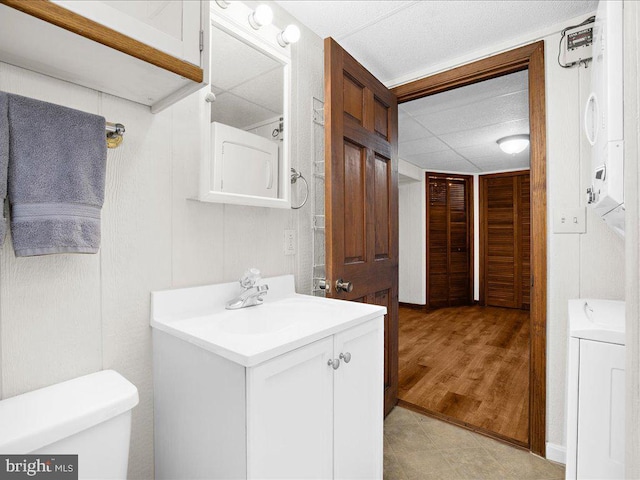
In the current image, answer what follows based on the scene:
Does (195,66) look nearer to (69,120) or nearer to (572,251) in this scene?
(69,120)

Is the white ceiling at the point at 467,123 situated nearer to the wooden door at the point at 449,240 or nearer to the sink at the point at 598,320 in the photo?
the wooden door at the point at 449,240

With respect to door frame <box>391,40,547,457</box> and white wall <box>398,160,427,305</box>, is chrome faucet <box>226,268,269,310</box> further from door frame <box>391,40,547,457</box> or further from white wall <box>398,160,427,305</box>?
white wall <box>398,160,427,305</box>

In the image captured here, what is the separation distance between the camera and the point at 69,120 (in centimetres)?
87

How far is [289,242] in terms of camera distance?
163 cm

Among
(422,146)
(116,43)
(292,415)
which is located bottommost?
(292,415)

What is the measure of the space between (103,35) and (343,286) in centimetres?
120

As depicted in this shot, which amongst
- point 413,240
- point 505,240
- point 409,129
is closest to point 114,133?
point 409,129

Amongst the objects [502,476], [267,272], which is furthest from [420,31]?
[502,476]

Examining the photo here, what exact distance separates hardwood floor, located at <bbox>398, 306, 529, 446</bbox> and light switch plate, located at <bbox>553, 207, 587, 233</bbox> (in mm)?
1169

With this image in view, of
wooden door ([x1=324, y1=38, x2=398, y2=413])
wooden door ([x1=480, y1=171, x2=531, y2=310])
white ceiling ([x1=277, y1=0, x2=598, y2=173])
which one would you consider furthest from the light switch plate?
wooden door ([x1=480, y1=171, x2=531, y2=310])

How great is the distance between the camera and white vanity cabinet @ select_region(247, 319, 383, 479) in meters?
0.84

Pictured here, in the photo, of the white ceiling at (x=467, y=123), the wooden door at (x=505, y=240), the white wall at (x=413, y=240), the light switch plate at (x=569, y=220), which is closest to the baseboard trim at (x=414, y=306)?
→ the white wall at (x=413, y=240)

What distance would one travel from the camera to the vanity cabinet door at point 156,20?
748 millimetres

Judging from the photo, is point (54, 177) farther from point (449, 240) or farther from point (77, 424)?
point (449, 240)
